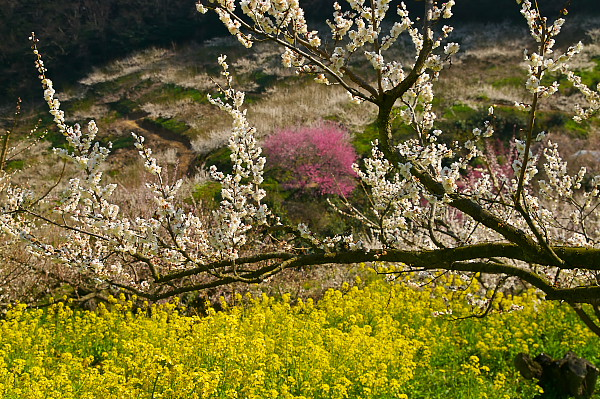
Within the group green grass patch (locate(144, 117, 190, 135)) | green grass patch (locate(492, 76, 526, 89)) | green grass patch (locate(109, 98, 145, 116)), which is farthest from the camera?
green grass patch (locate(109, 98, 145, 116))

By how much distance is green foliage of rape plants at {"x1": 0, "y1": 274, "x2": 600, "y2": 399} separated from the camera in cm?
515

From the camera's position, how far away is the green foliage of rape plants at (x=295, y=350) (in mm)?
5148

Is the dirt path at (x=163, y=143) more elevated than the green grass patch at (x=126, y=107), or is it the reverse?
the green grass patch at (x=126, y=107)

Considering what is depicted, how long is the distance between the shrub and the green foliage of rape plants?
476 centimetres

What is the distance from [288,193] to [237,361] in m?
7.71

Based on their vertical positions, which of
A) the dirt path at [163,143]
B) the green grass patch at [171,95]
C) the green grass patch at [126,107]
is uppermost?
the green grass patch at [171,95]

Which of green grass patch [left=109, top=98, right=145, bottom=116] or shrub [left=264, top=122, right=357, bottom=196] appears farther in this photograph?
green grass patch [left=109, top=98, right=145, bottom=116]

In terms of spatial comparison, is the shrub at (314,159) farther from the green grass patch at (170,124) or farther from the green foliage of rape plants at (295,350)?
the green grass patch at (170,124)

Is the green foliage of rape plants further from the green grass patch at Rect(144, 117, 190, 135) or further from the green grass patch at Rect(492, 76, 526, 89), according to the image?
the green grass patch at Rect(492, 76, 526, 89)

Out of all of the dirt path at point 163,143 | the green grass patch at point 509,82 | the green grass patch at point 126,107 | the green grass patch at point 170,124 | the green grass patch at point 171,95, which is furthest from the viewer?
the green grass patch at point 171,95

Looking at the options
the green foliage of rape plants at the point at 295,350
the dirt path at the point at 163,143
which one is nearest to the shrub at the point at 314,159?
the dirt path at the point at 163,143

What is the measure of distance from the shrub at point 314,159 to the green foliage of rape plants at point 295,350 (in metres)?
4.76

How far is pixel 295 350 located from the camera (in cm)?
610

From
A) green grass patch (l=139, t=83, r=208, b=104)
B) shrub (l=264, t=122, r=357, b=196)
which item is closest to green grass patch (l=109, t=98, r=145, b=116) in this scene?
green grass patch (l=139, t=83, r=208, b=104)
